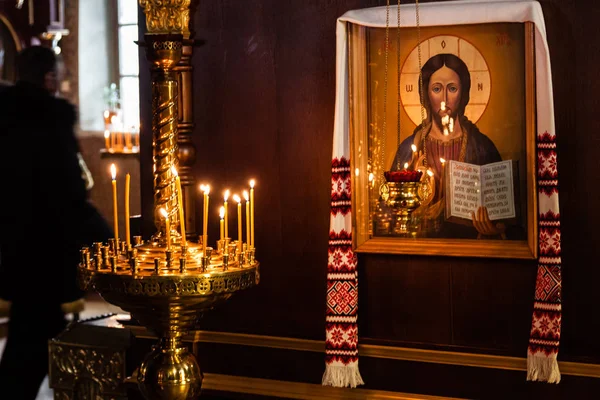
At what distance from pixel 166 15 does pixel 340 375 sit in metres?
1.72

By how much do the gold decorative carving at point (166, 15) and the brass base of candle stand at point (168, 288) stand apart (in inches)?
30.4

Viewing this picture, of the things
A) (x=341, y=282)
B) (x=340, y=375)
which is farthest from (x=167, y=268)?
(x=340, y=375)

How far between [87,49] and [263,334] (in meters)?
5.38

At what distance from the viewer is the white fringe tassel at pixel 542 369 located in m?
4.09

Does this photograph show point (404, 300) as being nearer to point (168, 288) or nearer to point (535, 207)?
point (535, 207)

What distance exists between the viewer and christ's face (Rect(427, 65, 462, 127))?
13.9 ft

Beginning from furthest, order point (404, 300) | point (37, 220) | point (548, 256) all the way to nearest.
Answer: point (37, 220), point (404, 300), point (548, 256)

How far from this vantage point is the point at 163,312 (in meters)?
3.49

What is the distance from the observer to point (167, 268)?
339 centimetres

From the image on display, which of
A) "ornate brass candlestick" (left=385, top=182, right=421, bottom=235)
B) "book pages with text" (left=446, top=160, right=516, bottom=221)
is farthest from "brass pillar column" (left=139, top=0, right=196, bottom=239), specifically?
"book pages with text" (left=446, top=160, right=516, bottom=221)

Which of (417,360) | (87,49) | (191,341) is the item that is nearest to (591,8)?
(417,360)

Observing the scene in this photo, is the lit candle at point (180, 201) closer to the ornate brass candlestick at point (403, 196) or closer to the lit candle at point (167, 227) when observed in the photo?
the lit candle at point (167, 227)

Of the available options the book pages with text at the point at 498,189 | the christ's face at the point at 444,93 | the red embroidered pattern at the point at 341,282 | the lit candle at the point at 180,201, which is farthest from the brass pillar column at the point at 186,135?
the book pages with text at the point at 498,189

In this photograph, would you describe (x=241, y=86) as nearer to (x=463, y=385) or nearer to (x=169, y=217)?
(x=169, y=217)
